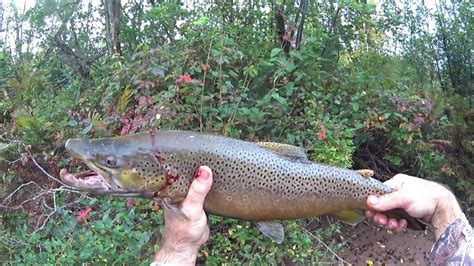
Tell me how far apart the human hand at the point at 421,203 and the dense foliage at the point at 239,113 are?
1790 millimetres

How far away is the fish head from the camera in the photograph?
2080mm

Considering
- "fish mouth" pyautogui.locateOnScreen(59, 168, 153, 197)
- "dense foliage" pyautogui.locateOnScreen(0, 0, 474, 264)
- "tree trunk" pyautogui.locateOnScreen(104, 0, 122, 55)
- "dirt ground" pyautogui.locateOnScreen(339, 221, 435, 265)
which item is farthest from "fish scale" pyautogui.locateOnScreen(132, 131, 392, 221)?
"tree trunk" pyautogui.locateOnScreen(104, 0, 122, 55)

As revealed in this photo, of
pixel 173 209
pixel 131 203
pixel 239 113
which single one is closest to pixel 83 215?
pixel 131 203

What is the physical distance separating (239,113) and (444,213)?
2587mm

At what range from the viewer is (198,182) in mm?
2150

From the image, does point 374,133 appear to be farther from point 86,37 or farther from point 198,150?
point 86,37

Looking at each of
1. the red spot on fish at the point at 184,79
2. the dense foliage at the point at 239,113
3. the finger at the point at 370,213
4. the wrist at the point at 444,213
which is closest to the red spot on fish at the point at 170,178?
the finger at the point at 370,213

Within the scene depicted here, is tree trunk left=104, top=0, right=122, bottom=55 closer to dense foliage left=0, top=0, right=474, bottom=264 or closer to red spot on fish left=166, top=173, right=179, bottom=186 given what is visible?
dense foliage left=0, top=0, right=474, bottom=264

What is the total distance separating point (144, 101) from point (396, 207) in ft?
9.19

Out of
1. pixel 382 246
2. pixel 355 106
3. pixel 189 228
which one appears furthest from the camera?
pixel 382 246

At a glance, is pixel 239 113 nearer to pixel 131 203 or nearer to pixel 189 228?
pixel 131 203

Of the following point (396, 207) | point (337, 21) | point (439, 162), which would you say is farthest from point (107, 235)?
point (337, 21)

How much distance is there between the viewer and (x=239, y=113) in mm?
4824

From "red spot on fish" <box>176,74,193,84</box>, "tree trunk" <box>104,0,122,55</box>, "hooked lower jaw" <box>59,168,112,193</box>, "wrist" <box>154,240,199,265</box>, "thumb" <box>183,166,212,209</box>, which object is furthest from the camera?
"tree trunk" <box>104,0,122,55</box>
